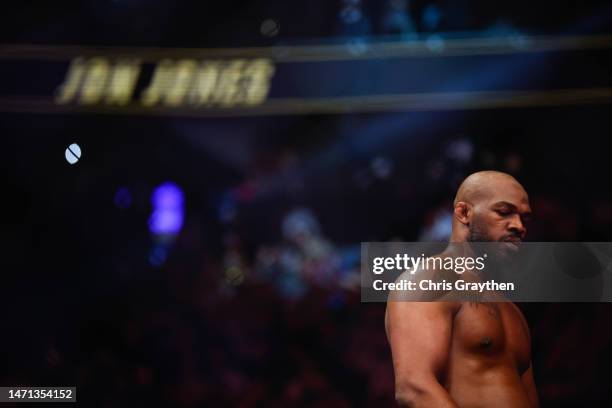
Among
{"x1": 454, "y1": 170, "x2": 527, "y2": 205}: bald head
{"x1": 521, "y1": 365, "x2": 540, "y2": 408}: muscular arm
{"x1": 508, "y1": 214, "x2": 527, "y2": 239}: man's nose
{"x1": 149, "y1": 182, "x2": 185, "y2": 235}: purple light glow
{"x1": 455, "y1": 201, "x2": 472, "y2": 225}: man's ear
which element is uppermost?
{"x1": 149, "y1": 182, "x2": 185, "y2": 235}: purple light glow

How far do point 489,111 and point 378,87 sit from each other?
0.47 m

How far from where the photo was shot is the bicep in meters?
1.68

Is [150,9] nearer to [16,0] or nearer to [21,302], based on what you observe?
[16,0]

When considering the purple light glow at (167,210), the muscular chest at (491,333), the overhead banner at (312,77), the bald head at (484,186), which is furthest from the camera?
the purple light glow at (167,210)

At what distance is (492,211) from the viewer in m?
1.87

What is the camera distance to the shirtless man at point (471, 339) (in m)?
1.68

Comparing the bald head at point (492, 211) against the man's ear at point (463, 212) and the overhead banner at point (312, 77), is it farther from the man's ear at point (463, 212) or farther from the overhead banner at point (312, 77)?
the overhead banner at point (312, 77)

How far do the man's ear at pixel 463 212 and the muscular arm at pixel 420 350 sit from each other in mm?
238

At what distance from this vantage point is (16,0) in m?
2.92

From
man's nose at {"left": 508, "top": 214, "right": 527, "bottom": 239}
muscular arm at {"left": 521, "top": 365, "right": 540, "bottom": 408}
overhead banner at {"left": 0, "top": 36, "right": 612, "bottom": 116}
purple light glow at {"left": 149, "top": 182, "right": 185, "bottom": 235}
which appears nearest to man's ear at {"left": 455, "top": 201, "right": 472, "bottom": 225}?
man's nose at {"left": 508, "top": 214, "right": 527, "bottom": 239}

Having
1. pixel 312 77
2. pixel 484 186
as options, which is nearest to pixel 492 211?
pixel 484 186

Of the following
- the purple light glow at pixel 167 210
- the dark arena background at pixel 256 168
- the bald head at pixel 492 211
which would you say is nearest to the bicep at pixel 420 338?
the bald head at pixel 492 211

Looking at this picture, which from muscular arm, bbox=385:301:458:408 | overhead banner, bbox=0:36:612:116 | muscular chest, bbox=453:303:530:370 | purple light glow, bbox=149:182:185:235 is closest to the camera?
muscular arm, bbox=385:301:458:408

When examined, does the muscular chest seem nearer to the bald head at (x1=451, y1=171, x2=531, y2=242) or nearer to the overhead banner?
the bald head at (x1=451, y1=171, x2=531, y2=242)
